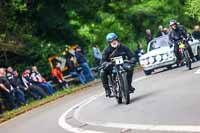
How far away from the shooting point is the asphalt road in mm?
11280

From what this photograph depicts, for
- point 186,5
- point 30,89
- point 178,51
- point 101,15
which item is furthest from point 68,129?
point 186,5

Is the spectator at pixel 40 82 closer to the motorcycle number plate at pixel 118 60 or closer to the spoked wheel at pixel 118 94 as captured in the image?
the spoked wheel at pixel 118 94

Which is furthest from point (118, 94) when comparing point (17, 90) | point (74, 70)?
point (74, 70)

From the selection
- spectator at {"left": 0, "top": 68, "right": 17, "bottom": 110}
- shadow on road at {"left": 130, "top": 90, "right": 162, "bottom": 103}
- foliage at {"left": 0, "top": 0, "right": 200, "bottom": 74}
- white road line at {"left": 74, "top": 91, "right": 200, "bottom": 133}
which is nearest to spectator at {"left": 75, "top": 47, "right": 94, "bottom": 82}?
foliage at {"left": 0, "top": 0, "right": 200, "bottom": 74}

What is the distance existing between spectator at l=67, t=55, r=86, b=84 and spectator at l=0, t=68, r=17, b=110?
216 inches

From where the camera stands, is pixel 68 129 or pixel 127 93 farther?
pixel 127 93

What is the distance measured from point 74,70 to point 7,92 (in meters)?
6.57

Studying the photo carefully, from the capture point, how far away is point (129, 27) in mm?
44000

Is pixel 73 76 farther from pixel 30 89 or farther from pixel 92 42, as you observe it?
pixel 92 42

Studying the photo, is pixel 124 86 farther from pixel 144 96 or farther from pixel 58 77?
pixel 58 77

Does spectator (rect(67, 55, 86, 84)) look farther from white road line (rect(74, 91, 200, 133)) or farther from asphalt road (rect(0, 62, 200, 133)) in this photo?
white road line (rect(74, 91, 200, 133))

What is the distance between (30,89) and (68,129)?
44.1 feet

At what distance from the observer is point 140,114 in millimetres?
13422

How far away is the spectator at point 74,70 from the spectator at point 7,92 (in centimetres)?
550
